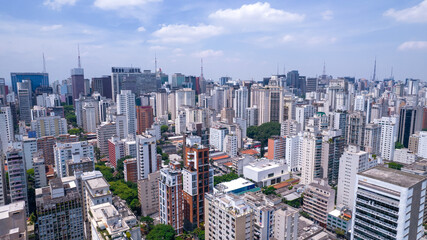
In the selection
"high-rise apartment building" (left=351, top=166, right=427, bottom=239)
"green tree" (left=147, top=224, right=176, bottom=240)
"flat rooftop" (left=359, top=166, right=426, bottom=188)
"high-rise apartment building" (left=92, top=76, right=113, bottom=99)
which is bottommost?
"green tree" (left=147, top=224, right=176, bottom=240)

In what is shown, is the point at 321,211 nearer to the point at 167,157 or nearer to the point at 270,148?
the point at 270,148

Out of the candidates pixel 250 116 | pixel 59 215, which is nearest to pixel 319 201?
pixel 59 215

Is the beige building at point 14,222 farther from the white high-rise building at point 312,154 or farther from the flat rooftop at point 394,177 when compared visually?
the white high-rise building at point 312,154

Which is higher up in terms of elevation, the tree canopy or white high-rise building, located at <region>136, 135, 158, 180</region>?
white high-rise building, located at <region>136, 135, 158, 180</region>

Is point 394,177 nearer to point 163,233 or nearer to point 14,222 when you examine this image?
point 163,233

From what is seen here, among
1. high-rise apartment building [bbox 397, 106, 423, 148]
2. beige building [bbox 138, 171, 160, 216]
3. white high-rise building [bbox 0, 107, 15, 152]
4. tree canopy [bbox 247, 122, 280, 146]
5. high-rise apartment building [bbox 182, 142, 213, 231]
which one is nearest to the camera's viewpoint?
high-rise apartment building [bbox 182, 142, 213, 231]

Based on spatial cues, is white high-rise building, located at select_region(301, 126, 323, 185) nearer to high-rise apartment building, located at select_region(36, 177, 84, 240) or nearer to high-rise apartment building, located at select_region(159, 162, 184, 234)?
high-rise apartment building, located at select_region(159, 162, 184, 234)

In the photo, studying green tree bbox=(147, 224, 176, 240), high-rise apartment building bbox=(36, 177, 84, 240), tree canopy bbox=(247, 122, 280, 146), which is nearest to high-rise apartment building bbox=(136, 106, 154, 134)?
tree canopy bbox=(247, 122, 280, 146)
